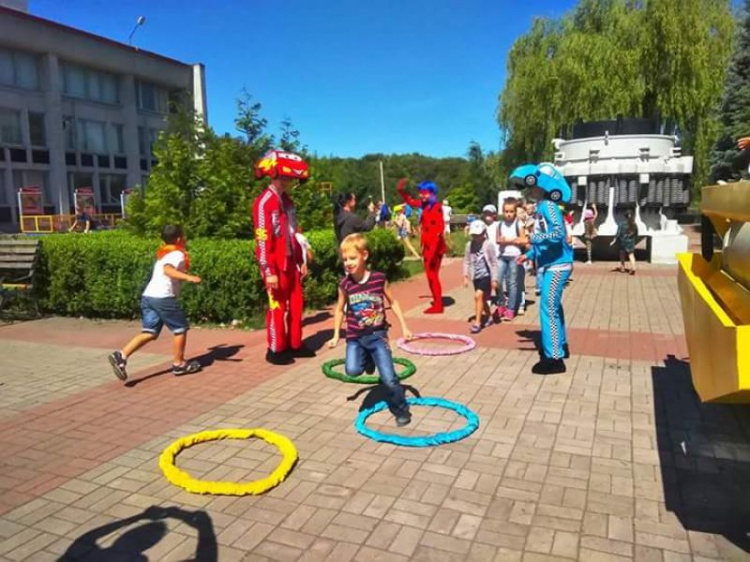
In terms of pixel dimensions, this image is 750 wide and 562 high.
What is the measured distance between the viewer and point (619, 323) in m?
8.93

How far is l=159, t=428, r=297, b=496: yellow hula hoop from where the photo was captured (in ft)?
12.7

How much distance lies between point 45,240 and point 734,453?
10.2 m

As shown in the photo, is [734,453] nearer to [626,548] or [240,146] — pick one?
[626,548]

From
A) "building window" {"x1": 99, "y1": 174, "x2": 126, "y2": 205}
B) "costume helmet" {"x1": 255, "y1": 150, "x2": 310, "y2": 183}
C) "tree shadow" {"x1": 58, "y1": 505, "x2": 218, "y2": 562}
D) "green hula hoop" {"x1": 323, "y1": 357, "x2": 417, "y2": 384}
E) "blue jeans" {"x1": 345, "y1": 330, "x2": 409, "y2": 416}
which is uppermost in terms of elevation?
"building window" {"x1": 99, "y1": 174, "x2": 126, "y2": 205}

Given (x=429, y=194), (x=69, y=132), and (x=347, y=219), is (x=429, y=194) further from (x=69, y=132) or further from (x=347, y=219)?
(x=69, y=132)

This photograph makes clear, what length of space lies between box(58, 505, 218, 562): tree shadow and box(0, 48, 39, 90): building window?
43.4m

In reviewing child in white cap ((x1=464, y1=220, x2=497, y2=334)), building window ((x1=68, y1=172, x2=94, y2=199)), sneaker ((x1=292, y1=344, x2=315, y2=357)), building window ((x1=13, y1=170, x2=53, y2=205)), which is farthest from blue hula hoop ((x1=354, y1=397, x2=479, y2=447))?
building window ((x1=68, y1=172, x2=94, y2=199))

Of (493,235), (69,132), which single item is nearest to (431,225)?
(493,235)

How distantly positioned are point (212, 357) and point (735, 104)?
27.0 meters

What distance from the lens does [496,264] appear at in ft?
30.5

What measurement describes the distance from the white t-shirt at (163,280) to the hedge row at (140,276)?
2.43m

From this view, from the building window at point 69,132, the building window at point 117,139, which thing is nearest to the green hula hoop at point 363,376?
the building window at point 69,132

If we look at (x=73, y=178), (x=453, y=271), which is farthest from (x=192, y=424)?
(x=73, y=178)

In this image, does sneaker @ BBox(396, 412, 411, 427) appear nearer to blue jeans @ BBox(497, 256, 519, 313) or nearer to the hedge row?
the hedge row
